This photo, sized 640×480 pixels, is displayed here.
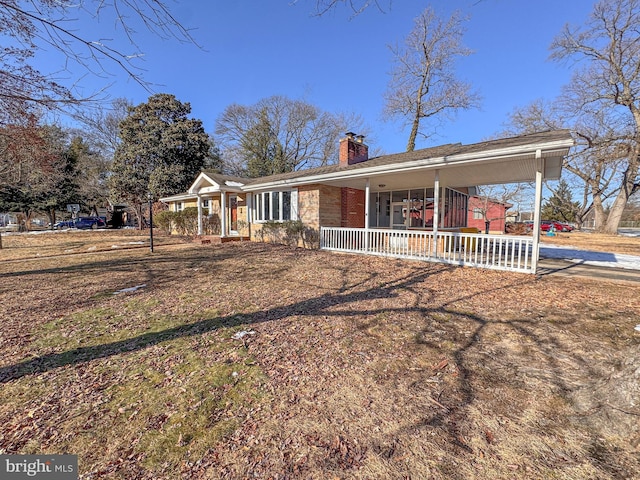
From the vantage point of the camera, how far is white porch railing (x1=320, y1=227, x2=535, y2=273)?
26.6 ft

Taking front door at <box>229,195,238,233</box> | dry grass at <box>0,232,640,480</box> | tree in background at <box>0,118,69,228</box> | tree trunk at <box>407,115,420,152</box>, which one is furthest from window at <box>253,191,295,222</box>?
tree trunk at <box>407,115,420,152</box>

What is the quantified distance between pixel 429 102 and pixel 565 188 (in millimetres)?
32725

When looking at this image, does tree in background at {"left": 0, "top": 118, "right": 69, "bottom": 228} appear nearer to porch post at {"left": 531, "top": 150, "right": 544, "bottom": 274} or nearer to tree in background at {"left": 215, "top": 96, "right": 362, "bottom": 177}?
porch post at {"left": 531, "top": 150, "right": 544, "bottom": 274}

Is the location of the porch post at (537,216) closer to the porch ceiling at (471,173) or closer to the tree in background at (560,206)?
the porch ceiling at (471,173)

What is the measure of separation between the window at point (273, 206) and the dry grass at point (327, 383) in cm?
813

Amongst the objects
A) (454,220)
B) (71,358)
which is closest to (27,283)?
(71,358)

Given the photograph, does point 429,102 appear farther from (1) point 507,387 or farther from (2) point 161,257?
(1) point 507,387

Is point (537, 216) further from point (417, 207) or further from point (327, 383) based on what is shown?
point (327, 383)

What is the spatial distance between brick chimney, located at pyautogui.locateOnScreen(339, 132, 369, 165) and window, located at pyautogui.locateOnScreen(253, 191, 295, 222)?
313 cm

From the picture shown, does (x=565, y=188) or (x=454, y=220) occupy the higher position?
(x=565, y=188)

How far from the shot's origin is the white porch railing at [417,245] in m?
8.10

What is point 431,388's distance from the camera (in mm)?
2564

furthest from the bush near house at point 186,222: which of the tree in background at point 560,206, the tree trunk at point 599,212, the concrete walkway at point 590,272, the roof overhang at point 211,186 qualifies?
the tree in background at point 560,206

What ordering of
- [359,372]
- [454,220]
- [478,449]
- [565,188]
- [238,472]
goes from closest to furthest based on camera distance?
[238,472] → [478,449] → [359,372] → [454,220] → [565,188]
